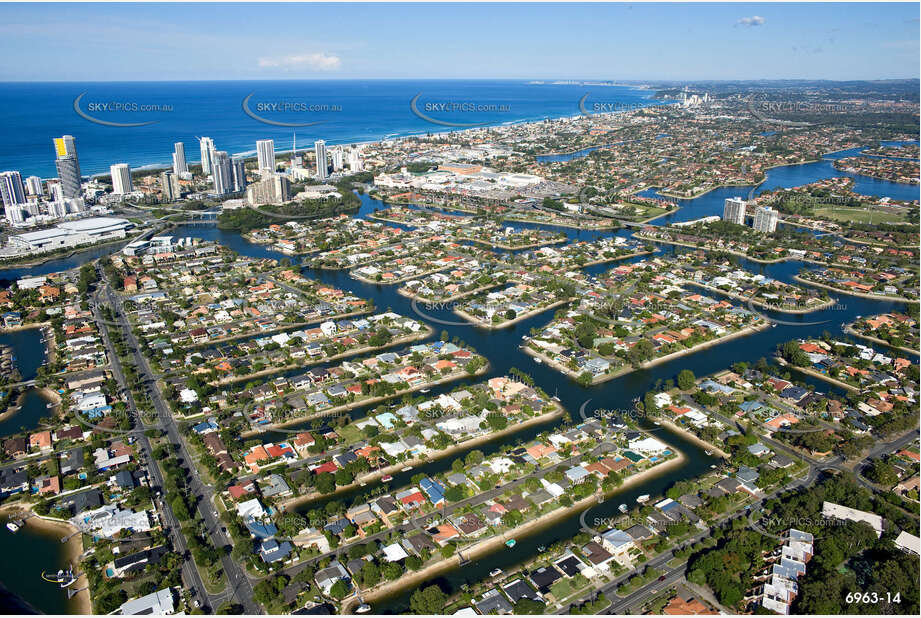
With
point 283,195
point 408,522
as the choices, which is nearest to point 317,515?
point 408,522

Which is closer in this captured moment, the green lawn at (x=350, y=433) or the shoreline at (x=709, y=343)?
the green lawn at (x=350, y=433)

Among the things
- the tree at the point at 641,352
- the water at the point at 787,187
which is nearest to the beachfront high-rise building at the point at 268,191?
the water at the point at 787,187

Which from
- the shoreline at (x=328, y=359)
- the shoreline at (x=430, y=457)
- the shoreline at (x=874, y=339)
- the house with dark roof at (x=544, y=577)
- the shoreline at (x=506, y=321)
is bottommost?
the house with dark roof at (x=544, y=577)

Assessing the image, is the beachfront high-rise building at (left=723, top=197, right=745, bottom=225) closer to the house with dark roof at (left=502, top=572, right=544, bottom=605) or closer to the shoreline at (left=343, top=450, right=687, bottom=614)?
the shoreline at (left=343, top=450, right=687, bottom=614)

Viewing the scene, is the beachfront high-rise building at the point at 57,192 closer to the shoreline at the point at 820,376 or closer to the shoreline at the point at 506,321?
the shoreline at the point at 506,321

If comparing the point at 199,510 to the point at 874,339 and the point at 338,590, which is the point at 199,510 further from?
the point at 874,339

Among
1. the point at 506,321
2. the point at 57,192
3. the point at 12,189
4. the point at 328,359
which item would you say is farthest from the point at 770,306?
the point at 12,189

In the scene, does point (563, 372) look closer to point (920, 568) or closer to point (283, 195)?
point (920, 568)
